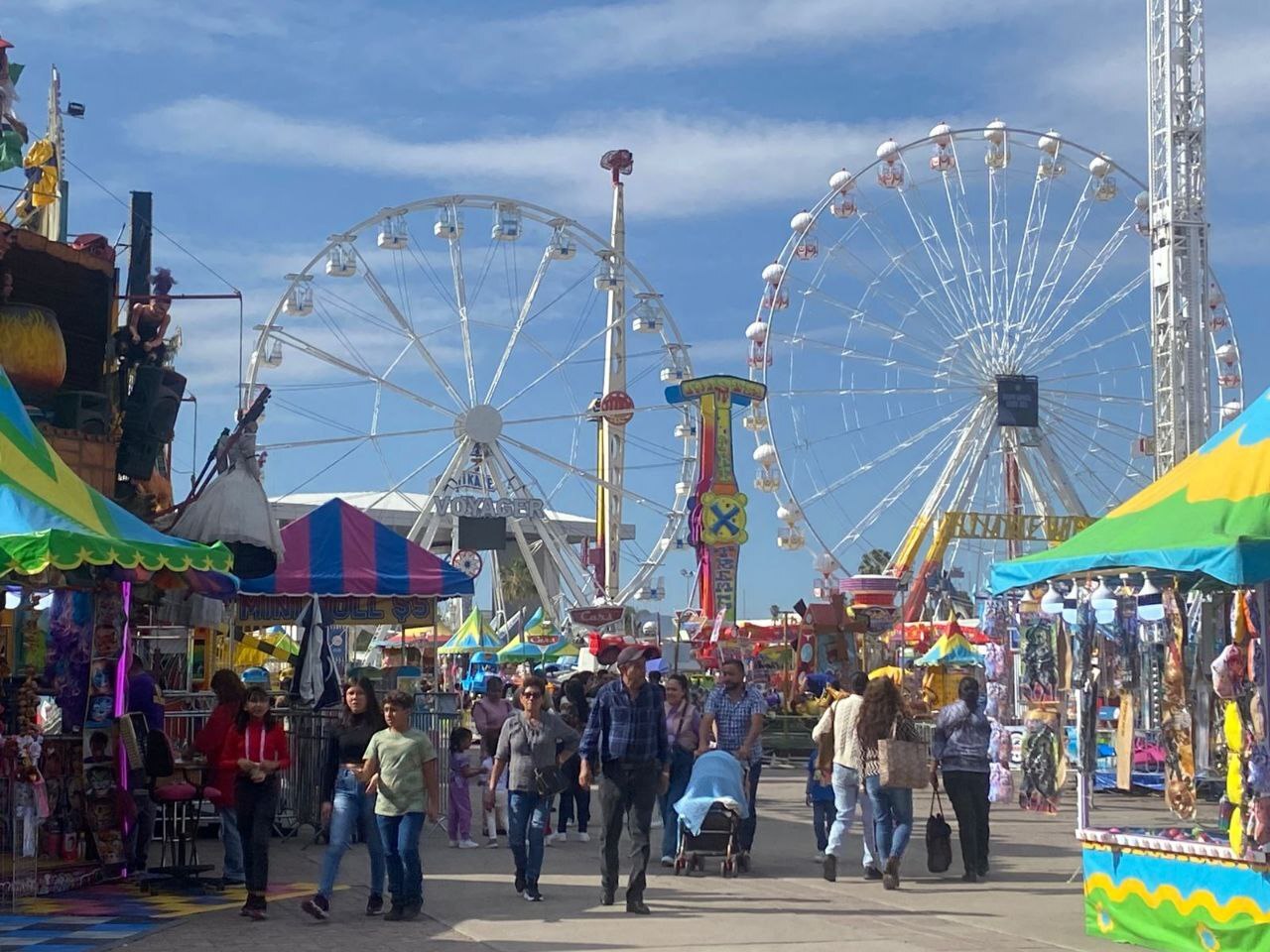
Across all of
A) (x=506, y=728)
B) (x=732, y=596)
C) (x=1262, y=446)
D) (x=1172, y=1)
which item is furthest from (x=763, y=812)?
(x=1172, y=1)

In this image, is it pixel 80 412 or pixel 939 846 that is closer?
pixel 939 846

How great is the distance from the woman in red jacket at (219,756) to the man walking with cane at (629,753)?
7.25ft

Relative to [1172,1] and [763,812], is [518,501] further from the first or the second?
[763,812]

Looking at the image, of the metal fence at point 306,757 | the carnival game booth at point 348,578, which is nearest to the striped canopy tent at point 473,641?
the carnival game booth at point 348,578

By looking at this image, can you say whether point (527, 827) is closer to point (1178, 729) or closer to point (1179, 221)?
point (1178, 729)

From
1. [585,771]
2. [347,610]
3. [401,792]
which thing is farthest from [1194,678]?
[347,610]

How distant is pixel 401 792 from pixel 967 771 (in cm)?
419

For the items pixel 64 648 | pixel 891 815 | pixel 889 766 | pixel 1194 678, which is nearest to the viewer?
pixel 1194 678

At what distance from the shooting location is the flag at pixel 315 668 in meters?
14.8

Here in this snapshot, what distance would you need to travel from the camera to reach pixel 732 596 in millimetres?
37938

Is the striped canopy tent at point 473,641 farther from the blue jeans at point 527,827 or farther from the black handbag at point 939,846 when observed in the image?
the blue jeans at point 527,827

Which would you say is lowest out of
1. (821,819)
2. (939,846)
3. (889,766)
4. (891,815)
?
(939,846)

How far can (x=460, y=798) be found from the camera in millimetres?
14117

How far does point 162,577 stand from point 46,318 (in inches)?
113
